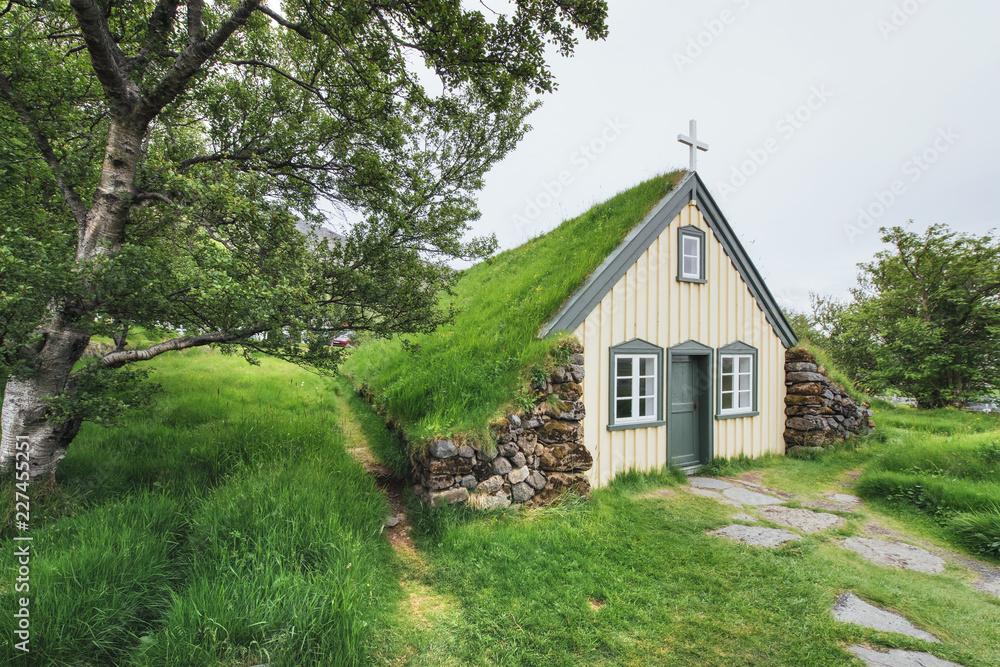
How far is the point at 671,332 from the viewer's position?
25.7ft

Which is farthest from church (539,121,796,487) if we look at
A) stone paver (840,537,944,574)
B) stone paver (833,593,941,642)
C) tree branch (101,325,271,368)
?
tree branch (101,325,271,368)

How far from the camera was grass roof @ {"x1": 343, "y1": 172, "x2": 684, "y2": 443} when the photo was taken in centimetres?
582

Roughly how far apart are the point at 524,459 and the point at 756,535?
3.11 m

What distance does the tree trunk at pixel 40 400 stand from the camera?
12.6ft

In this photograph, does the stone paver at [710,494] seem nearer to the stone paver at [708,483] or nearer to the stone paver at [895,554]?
the stone paver at [708,483]

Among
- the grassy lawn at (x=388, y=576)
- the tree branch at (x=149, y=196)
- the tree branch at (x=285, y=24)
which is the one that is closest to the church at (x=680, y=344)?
the grassy lawn at (x=388, y=576)

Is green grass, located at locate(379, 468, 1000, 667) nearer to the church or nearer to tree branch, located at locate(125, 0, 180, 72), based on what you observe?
the church

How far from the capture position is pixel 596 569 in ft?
14.0

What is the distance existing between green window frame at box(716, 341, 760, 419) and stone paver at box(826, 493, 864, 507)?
2086 mm

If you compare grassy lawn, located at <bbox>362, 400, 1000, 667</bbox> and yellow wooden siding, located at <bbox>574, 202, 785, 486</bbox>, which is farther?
yellow wooden siding, located at <bbox>574, 202, 785, 486</bbox>

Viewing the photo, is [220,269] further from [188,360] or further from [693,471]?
[188,360]

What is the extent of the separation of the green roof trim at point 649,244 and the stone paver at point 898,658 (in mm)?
4598

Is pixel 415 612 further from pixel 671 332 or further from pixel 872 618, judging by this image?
pixel 671 332

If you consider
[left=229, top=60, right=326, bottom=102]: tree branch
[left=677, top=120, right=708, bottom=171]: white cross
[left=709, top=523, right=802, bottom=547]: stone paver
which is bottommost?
[left=709, top=523, right=802, bottom=547]: stone paver
